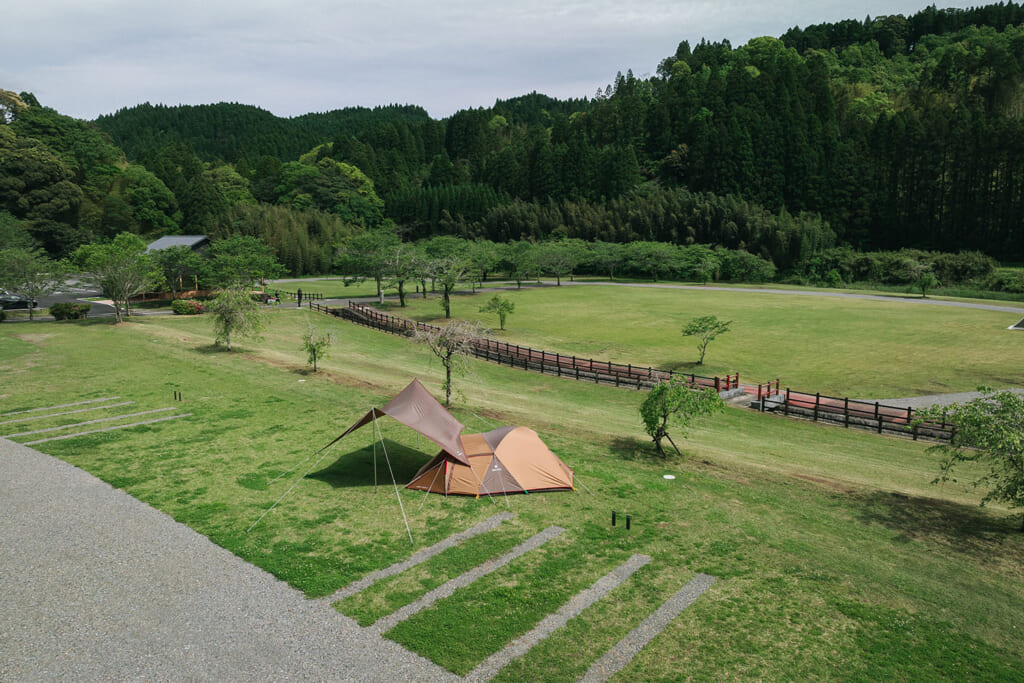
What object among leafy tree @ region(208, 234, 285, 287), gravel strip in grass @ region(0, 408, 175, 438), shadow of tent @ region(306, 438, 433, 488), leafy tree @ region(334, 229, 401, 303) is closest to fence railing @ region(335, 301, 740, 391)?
shadow of tent @ region(306, 438, 433, 488)

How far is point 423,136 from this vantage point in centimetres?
17588

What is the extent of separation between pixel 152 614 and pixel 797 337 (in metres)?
42.9

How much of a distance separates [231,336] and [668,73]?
600 ft

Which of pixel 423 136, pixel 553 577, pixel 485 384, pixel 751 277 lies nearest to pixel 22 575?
pixel 553 577

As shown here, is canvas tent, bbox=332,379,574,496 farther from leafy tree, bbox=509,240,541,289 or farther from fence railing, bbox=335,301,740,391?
leafy tree, bbox=509,240,541,289

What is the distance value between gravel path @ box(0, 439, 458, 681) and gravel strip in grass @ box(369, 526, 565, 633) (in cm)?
42

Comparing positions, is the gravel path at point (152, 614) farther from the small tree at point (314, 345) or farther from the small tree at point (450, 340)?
the small tree at point (314, 345)

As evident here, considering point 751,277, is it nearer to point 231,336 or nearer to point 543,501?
point 231,336

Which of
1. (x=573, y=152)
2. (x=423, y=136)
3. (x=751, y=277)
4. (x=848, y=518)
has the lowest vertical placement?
(x=848, y=518)

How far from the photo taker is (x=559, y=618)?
32.5 ft

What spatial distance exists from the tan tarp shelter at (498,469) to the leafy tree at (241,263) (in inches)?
1627

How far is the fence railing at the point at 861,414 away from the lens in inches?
877

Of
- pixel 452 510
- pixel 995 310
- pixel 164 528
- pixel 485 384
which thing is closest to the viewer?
pixel 164 528

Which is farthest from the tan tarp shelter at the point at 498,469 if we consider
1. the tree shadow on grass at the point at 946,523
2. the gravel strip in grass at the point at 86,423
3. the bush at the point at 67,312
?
the bush at the point at 67,312
